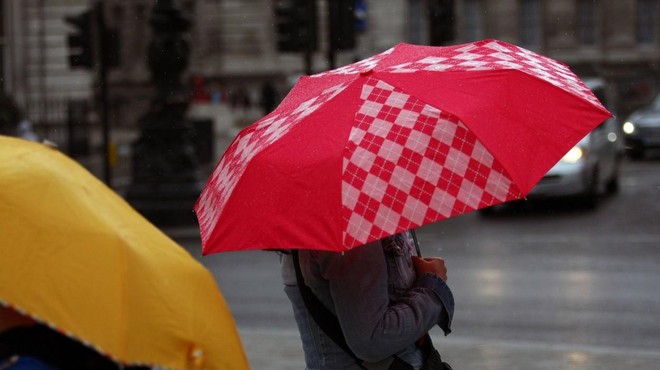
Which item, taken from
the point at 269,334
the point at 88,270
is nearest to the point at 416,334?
the point at 88,270

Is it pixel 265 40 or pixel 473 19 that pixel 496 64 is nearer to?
pixel 473 19

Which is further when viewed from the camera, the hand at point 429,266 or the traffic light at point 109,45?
the traffic light at point 109,45

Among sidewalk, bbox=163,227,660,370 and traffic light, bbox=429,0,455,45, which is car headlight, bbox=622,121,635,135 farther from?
sidewalk, bbox=163,227,660,370

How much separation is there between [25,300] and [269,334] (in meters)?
6.53

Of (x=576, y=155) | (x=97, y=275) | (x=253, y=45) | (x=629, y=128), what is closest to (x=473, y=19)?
(x=253, y=45)

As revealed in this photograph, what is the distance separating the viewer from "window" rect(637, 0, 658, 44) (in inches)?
1678

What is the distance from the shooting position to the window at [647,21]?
42625mm

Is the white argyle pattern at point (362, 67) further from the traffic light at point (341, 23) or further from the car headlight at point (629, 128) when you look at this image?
the car headlight at point (629, 128)

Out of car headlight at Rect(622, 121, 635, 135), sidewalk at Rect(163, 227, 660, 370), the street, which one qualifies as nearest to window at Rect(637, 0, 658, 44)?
car headlight at Rect(622, 121, 635, 135)

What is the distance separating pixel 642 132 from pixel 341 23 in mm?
11064

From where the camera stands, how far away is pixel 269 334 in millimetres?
8789

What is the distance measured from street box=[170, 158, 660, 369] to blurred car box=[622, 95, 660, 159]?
846 centimetres

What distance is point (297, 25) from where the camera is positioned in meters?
18.1

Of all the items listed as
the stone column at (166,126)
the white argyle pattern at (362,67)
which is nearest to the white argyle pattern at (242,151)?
the white argyle pattern at (362,67)
